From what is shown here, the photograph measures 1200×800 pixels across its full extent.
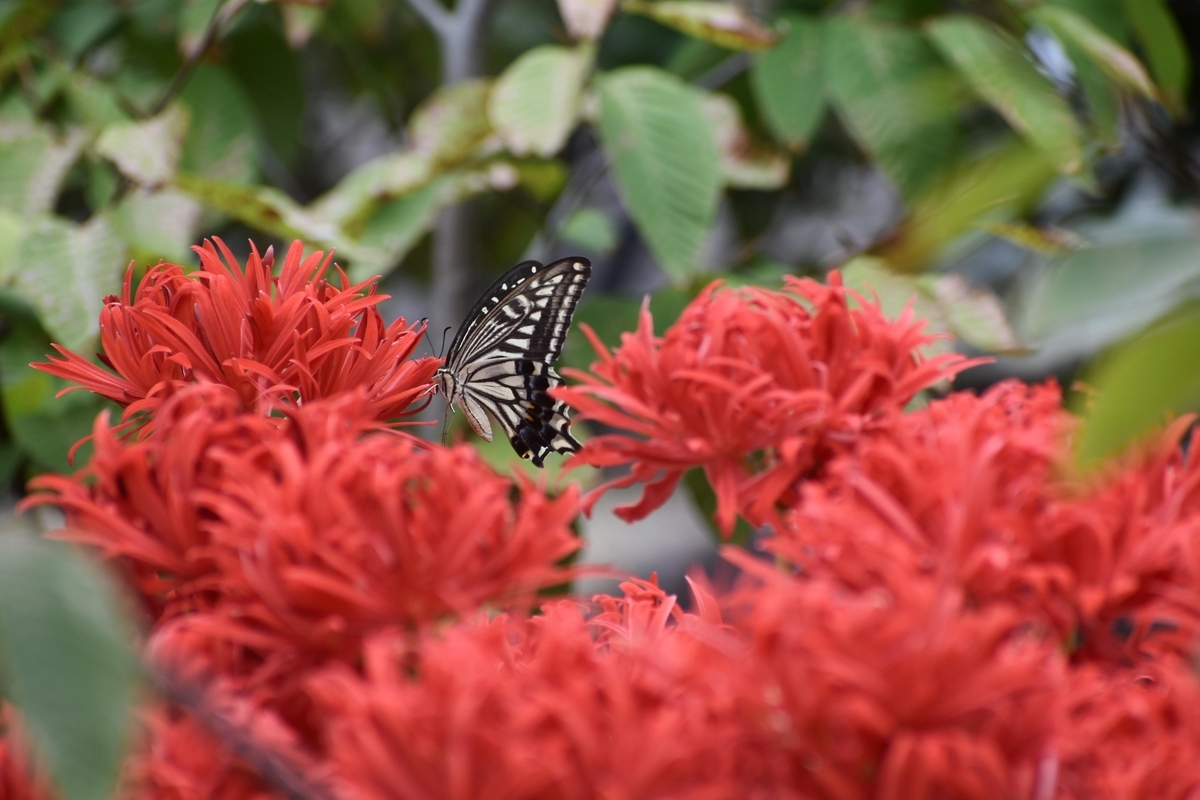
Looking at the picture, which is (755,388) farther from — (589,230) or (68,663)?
(589,230)

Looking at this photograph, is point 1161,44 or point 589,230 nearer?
point 1161,44

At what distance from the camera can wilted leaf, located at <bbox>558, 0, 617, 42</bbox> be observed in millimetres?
919

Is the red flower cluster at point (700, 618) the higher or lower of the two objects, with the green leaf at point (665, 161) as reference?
lower

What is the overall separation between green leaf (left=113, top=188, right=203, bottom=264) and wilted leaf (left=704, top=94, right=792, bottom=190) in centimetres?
49

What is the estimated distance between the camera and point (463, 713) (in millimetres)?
245

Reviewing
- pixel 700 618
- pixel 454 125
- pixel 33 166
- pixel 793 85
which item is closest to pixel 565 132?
pixel 454 125

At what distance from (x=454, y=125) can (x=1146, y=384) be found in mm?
882

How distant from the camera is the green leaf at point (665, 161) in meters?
0.87

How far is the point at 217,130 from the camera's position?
1.14 metres

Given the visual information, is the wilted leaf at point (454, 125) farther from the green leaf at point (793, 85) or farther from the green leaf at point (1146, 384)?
the green leaf at point (1146, 384)

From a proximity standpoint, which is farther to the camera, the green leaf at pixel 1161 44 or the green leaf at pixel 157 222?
the green leaf at pixel 157 222

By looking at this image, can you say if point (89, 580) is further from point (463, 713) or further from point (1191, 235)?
point (1191, 235)

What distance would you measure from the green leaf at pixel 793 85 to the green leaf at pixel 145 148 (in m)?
0.54

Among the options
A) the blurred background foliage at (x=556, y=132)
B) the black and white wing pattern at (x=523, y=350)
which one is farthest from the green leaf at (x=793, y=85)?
the black and white wing pattern at (x=523, y=350)
